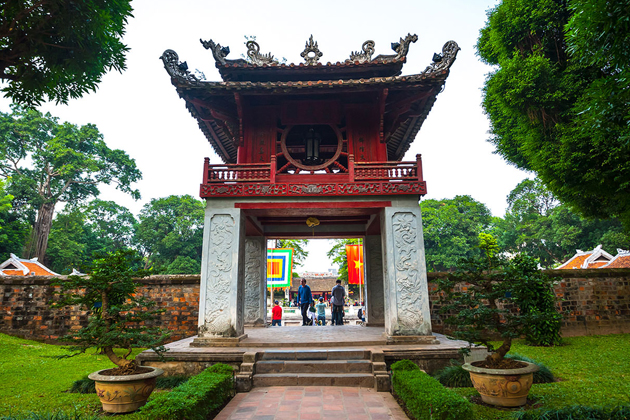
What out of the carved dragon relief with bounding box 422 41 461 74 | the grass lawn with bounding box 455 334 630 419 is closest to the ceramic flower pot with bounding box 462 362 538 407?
the grass lawn with bounding box 455 334 630 419

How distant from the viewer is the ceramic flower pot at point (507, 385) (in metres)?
4.28

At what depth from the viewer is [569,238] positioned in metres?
25.5

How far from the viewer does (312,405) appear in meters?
4.61

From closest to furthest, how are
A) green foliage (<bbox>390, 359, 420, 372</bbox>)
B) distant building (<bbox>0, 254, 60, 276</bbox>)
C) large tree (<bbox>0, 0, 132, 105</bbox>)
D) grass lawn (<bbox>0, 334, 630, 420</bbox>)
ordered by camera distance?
large tree (<bbox>0, 0, 132, 105</bbox>)
grass lawn (<bbox>0, 334, 630, 420</bbox>)
green foliage (<bbox>390, 359, 420, 372</bbox>)
distant building (<bbox>0, 254, 60, 276</bbox>)

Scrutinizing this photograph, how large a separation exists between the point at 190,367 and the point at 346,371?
270cm

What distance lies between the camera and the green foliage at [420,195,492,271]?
30578 mm

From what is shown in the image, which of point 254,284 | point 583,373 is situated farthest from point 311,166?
point 583,373

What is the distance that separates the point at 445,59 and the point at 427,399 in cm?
662

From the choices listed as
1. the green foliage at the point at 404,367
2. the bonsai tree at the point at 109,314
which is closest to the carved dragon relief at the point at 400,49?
the green foliage at the point at 404,367

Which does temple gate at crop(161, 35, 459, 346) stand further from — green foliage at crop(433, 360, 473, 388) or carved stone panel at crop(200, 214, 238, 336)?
green foliage at crop(433, 360, 473, 388)

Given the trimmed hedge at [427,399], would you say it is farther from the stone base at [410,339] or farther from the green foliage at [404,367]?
the stone base at [410,339]

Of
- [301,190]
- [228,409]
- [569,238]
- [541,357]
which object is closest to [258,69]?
[301,190]

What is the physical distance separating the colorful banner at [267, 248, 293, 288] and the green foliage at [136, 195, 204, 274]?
1734cm

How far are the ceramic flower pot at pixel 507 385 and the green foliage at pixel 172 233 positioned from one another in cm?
2808
